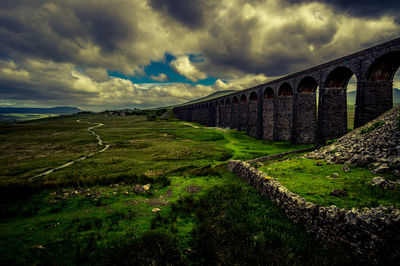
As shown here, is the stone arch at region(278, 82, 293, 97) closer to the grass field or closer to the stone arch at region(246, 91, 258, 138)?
the stone arch at region(246, 91, 258, 138)

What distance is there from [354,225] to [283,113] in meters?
31.8

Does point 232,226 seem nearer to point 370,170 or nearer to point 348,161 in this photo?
point 370,170

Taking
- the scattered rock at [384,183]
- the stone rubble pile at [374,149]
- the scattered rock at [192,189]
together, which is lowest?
the scattered rock at [192,189]

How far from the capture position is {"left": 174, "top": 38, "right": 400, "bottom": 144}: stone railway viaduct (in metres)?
18.4

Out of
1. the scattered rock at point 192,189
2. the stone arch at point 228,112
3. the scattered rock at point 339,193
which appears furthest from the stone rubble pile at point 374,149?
the stone arch at point 228,112

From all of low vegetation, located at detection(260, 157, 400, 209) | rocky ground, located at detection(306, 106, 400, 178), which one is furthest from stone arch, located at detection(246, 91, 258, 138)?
low vegetation, located at detection(260, 157, 400, 209)

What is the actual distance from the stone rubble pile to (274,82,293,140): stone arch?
19.5 meters

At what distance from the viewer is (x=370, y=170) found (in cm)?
983

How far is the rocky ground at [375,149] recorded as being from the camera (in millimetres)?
9859

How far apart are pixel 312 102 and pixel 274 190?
26590mm

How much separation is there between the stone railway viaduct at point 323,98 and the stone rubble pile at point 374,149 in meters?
5.96

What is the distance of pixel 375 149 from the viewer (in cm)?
1137

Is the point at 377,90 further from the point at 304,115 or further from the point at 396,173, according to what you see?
the point at 396,173

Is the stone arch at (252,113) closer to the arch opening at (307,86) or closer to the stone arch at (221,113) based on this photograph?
the arch opening at (307,86)
